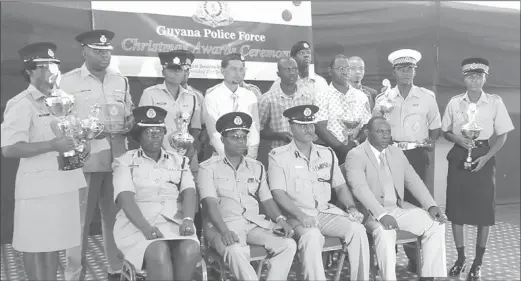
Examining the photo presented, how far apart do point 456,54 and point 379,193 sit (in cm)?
434

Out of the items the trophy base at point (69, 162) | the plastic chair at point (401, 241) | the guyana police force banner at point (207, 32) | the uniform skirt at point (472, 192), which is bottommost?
the plastic chair at point (401, 241)

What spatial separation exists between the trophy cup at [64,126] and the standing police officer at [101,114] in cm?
74

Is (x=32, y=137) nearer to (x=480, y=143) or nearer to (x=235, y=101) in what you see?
(x=235, y=101)

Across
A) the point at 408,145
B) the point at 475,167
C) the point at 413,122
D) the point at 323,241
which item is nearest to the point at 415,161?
the point at 408,145

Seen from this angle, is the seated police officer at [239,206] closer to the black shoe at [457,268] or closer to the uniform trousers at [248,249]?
the uniform trousers at [248,249]

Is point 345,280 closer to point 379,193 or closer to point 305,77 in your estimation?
point 379,193

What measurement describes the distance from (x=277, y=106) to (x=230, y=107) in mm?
436

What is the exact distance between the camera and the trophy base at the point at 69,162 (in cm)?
308

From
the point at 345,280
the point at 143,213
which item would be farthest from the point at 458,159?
the point at 143,213

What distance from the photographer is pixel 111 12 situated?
17.4ft

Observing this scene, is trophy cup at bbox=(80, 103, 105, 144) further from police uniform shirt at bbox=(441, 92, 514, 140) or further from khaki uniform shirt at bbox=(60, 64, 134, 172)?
police uniform shirt at bbox=(441, 92, 514, 140)

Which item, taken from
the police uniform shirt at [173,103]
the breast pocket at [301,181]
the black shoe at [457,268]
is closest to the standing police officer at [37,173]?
the police uniform shirt at [173,103]

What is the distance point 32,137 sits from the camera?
3.17 m

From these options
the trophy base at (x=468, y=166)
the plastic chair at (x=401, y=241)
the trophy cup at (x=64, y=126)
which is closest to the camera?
the trophy cup at (x=64, y=126)
